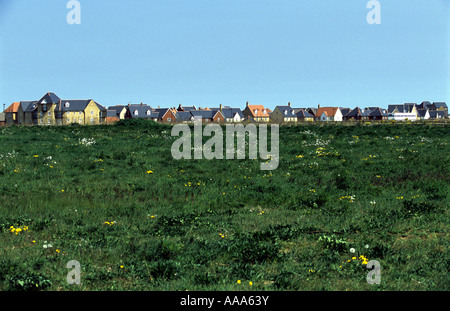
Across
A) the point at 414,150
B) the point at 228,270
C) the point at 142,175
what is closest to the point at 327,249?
the point at 228,270

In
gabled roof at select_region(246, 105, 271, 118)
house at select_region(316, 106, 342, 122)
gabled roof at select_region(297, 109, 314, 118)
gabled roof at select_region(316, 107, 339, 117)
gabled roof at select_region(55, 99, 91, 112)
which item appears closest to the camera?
gabled roof at select_region(55, 99, 91, 112)

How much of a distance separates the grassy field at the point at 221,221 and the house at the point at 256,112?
139m

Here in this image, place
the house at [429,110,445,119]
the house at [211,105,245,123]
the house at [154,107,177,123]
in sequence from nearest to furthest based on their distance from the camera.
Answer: the house at [154,107,177,123], the house at [211,105,245,123], the house at [429,110,445,119]

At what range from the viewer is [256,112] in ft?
540

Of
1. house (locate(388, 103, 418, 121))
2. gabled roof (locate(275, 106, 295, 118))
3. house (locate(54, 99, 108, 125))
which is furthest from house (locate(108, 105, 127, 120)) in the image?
house (locate(388, 103, 418, 121))

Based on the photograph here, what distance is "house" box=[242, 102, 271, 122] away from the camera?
164 meters

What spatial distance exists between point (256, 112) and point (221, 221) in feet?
508

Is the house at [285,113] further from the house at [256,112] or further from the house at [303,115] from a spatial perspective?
the house at [256,112]

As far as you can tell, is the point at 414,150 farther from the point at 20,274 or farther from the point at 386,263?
the point at 20,274

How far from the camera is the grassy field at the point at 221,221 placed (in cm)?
746

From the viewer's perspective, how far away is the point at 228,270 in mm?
7664

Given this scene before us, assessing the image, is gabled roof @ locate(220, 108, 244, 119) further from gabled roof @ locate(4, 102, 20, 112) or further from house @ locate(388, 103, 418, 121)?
gabled roof @ locate(4, 102, 20, 112)

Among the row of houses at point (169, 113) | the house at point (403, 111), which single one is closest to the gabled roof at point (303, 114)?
the row of houses at point (169, 113)

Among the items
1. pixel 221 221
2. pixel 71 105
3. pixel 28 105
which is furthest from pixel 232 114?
pixel 221 221
